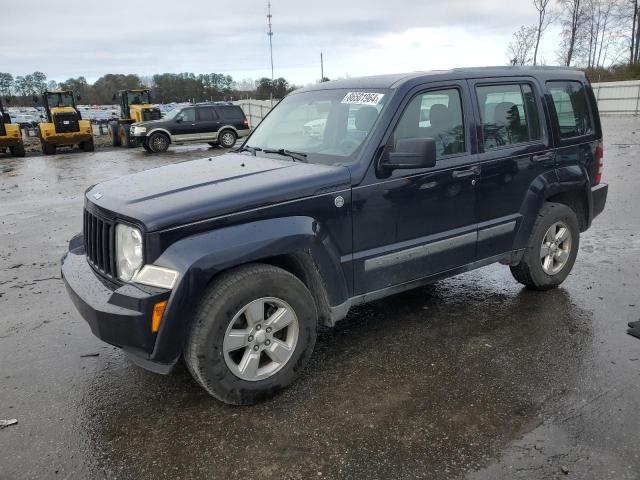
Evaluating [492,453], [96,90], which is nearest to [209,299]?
[492,453]

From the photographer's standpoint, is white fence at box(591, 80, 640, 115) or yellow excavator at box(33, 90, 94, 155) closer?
yellow excavator at box(33, 90, 94, 155)

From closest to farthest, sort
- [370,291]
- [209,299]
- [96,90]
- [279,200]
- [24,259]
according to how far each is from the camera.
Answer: [209,299] → [279,200] → [370,291] → [24,259] → [96,90]

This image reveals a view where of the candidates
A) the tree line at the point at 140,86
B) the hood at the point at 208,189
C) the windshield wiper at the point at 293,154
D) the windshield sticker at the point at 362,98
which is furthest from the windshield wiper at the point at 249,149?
the tree line at the point at 140,86

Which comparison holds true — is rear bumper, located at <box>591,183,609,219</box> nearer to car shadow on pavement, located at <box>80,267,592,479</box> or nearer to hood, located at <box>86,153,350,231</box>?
car shadow on pavement, located at <box>80,267,592,479</box>

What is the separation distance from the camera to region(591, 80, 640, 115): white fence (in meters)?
30.9

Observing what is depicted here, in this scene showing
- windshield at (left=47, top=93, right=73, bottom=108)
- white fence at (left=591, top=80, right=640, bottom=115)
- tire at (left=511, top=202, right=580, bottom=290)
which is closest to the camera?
tire at (left=511, top=202, right=580, bottom=290)

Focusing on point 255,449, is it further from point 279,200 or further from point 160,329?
point 279,200

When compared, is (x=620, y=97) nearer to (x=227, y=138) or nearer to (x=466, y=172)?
(x=227, y=138)

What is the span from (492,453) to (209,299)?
67.9 inches

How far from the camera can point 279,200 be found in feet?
10.6

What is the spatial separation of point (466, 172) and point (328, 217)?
1302 millimetres

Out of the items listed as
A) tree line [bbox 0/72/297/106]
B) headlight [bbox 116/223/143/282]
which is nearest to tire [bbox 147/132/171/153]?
headlight [bbox 116/223/143/282]

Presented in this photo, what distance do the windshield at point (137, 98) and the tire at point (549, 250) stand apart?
84.0ft

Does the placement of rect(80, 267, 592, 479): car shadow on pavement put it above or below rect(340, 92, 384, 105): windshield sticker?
below
